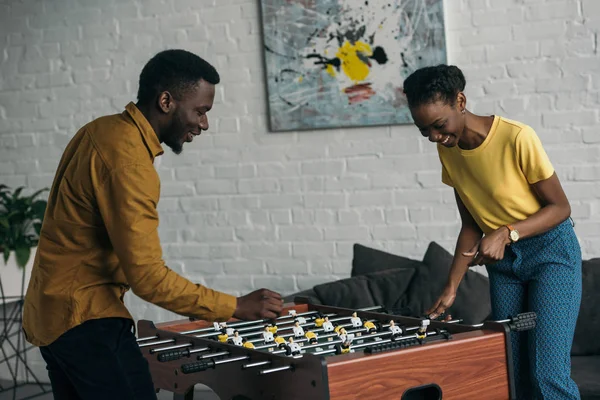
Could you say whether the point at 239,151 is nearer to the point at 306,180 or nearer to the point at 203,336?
the point at 306,180

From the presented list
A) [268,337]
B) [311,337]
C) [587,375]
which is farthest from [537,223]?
[587,375]

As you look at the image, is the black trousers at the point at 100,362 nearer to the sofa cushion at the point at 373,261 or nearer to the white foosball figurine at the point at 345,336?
the white foosball figurine at the point at 345,336

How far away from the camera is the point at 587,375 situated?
11.1 feet

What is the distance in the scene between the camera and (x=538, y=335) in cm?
267

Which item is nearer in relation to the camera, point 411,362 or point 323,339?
point 411,362

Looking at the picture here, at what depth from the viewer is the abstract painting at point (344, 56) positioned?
4.15m

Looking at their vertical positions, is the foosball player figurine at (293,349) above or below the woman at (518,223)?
below

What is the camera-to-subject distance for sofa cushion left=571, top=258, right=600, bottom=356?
365 cm

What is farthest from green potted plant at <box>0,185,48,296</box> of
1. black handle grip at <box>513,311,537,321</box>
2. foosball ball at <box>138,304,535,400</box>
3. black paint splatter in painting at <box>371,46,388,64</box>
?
black handle grip at <box>513,311,537,321</box>

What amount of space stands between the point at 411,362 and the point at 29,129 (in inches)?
132

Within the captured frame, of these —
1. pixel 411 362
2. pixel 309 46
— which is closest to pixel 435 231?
pixel 309 46

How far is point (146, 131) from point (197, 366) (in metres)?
0.64

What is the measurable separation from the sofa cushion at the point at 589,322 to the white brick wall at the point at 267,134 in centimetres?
31

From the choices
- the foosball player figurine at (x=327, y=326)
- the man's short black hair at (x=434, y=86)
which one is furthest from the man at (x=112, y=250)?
the man's short black hair at (x=434, y=86)
